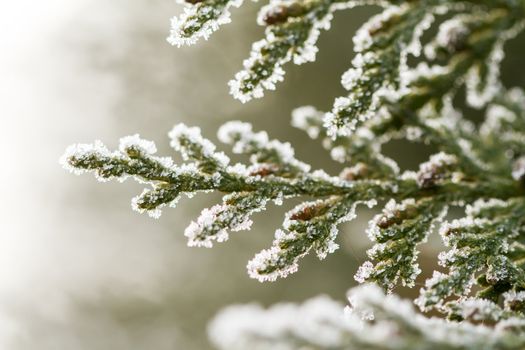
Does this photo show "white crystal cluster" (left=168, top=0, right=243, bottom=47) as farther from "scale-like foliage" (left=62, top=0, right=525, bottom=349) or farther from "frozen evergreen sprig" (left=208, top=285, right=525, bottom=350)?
"frozen evergreen sprig" (left=208, top=285, right=525, bottom=350)

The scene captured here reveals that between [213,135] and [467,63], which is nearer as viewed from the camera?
[467,63]

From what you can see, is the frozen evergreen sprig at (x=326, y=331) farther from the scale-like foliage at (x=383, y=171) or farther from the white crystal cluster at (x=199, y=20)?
the white crystal cluster at (x=199, y=20)

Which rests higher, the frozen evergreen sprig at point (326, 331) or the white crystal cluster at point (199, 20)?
the white crystal cluster at point (199, 20)

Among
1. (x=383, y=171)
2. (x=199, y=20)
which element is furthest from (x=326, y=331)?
(x=199, y=20)

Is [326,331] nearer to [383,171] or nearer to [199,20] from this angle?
[383,171]

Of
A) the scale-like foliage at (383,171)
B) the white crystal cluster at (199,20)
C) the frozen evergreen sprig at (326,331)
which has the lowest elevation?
the frozen evergreen sprig at (326,331)

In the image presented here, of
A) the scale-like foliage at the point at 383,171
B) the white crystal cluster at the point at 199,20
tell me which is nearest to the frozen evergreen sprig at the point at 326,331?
the scale-like foliage at the point at 383,171

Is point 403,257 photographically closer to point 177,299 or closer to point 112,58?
point 112,58

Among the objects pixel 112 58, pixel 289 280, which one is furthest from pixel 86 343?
pixel 112 58
